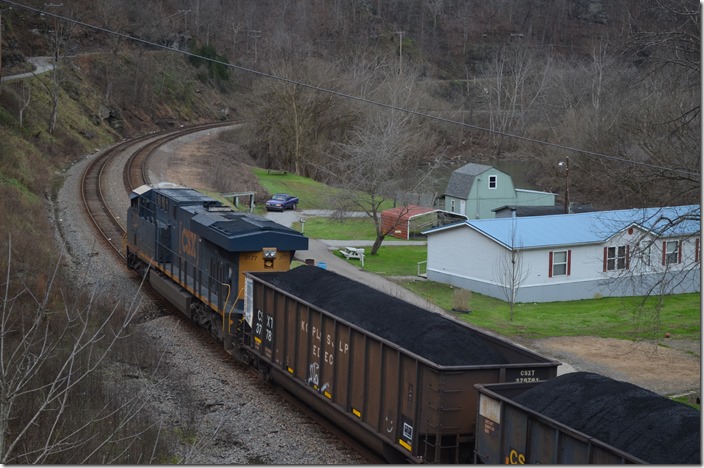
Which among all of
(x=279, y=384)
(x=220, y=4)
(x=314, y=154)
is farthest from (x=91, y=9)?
(x=279, y=384)

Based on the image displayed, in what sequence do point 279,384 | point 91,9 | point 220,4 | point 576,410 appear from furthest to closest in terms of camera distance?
point 220,4 → point 91,9 → point 279,384 → point 576,410

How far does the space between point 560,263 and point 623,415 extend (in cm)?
2565

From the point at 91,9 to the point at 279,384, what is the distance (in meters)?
76.5

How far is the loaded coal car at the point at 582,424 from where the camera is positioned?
32.4ft

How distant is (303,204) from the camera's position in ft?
185

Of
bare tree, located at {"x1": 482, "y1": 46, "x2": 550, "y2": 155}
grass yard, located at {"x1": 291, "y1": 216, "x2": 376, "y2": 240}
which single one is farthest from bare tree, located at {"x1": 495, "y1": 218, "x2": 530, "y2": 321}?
bare tree, located at {"x1": 482, "y1": 46, "x2": 550, "y2": 155}

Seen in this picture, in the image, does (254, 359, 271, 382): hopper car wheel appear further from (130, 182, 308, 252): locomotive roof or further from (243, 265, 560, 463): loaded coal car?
(130, 182, 308, 252): locomotive roof

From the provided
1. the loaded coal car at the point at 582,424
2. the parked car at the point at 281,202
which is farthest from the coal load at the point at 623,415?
the parked car at the point at 281,202

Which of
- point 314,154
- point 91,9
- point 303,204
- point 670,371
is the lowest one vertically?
point 670,371

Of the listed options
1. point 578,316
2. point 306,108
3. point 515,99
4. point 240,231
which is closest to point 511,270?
point 578,316

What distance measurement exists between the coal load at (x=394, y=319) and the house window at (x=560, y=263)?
18.6 m

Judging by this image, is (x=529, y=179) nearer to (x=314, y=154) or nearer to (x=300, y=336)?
(x=314, y=154)

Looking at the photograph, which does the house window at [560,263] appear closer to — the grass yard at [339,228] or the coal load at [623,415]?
the grass yard at [339,228]

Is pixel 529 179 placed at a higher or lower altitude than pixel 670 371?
higher
